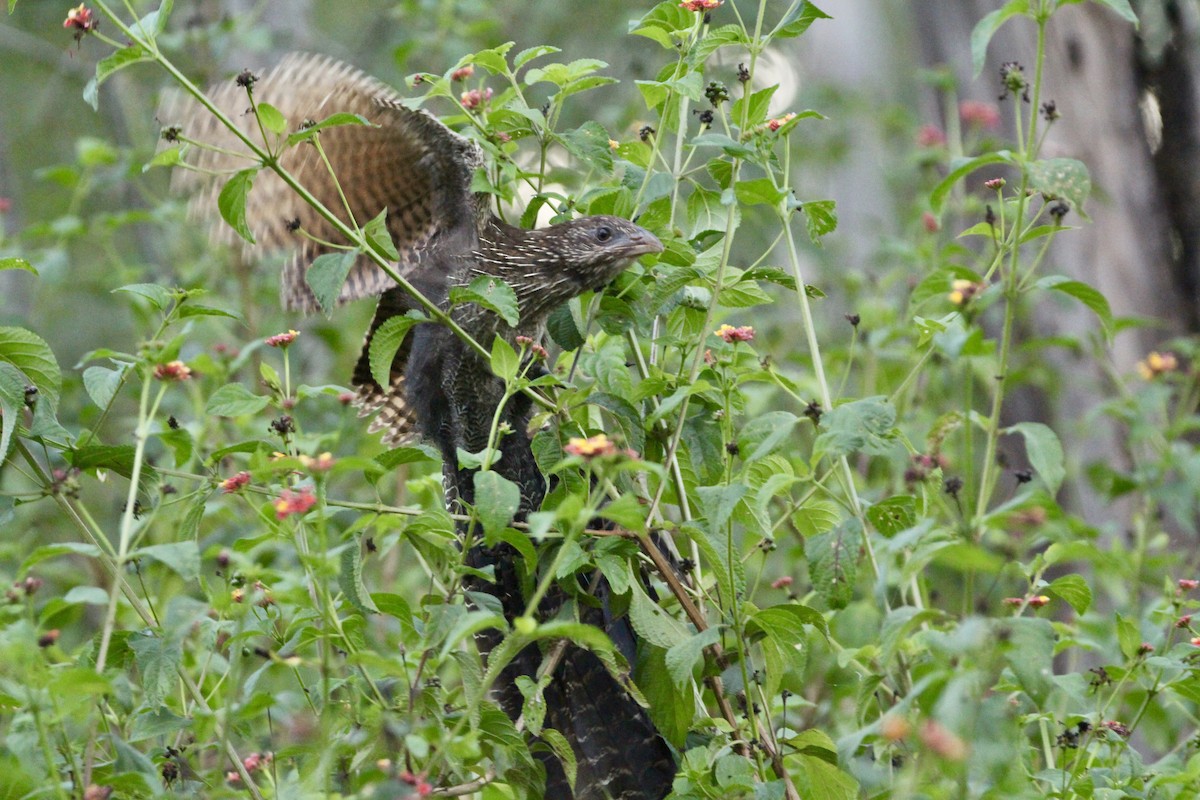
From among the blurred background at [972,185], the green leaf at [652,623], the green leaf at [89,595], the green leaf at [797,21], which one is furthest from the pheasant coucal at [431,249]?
the green leaf at [89,595]

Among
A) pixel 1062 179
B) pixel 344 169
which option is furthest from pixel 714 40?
pixel 344 169

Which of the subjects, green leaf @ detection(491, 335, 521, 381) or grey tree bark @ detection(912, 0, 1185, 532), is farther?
grey tree bark @ detection(912, 0, 1185, 532)

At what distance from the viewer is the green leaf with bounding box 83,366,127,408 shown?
7.86 ft

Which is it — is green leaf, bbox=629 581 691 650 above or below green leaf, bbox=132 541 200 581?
below

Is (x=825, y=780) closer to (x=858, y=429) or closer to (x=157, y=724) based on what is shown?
(x=858, y=429)

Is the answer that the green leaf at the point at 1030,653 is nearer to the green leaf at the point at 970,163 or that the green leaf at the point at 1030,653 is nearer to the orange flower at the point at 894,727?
the orange flower at the point at 894,727

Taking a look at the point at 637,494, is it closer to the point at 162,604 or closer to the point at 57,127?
the point at 162,604

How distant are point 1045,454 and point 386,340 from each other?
1308 millimetres

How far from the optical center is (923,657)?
8.17 feet

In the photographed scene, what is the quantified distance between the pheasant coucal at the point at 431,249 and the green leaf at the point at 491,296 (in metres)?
0.57

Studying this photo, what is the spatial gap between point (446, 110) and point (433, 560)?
190 inches

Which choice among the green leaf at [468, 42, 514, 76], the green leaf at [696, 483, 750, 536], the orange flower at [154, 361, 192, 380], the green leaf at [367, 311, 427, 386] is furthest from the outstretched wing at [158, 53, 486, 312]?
the green leaf at [696, 483, 750, 536]

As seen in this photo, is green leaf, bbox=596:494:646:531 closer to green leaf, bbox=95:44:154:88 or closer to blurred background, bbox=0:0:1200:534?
green leaf, bbox=95:44:154:88

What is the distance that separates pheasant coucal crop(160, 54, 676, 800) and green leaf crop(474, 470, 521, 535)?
3.07ft
